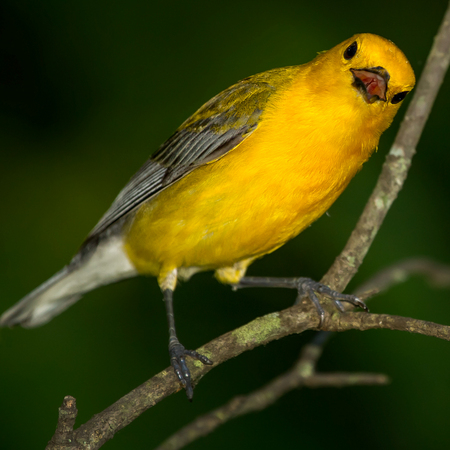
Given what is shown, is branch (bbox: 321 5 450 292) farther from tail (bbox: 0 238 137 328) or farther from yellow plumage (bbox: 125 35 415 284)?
tail (bbox: 0 238 137 328)

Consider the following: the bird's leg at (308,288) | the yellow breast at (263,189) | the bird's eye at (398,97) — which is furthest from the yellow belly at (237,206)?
the bird's eye at (398,97)

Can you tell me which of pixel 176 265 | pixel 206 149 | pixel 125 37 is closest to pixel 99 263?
pixel 176 265

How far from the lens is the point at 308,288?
4.13 m

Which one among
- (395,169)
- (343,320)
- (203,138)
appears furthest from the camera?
(395,169)

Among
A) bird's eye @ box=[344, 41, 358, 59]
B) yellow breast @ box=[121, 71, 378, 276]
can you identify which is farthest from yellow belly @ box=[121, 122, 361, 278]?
bird's eye @ box=[344, 41, 358, 59]

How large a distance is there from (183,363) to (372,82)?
195 centimetres

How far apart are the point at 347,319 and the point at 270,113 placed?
1343 millimetres

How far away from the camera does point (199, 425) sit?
12.2ft

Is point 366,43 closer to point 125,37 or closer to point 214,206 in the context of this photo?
point 214,206

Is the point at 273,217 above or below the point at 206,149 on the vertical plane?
below

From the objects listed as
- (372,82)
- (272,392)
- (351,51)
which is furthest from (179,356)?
(351,51)

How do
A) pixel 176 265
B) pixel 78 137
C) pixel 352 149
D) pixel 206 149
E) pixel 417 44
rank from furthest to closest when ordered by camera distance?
pixel 417 44, pixel 78 137, pixel 176 265, pixel 206 149, pixel 352 149

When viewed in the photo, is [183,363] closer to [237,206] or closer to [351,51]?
[237,206]

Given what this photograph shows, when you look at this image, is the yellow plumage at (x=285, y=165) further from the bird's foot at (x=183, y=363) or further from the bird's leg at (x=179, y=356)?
the bird's foot at (x=183, y=363)
